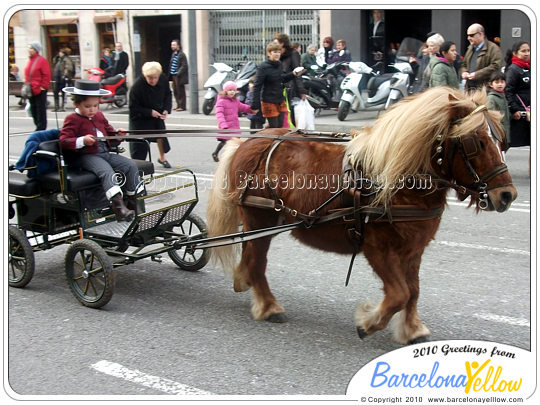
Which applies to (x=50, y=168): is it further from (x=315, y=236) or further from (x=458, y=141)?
(x=458, y=141)

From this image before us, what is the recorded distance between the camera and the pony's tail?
473cm

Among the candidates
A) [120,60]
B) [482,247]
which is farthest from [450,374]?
[120,60]

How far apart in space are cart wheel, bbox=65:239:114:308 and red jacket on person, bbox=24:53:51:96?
8063 millimetres

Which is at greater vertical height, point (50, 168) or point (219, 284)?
point (50, 168)

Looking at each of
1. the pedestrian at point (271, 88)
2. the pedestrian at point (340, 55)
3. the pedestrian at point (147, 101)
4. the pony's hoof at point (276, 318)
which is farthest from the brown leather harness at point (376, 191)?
the pedestrian at point (340, 55)

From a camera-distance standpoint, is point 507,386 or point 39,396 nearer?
point 507,386

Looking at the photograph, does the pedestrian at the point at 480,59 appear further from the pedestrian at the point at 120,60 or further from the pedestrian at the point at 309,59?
→ the pedestrian at the point at 120,60

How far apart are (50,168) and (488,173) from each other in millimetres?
3404

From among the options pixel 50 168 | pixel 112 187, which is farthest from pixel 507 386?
pixel 50 168

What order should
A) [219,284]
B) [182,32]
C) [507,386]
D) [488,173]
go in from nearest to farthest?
[507,386] → [488,173] → [219,284] → [182,32]

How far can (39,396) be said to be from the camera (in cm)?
337

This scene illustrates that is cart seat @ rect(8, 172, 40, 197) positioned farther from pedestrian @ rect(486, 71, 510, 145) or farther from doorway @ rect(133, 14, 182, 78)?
doorway @ rect(133, 14, 182, 78)

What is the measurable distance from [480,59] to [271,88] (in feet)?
10.3

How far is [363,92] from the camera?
45.6 feet
